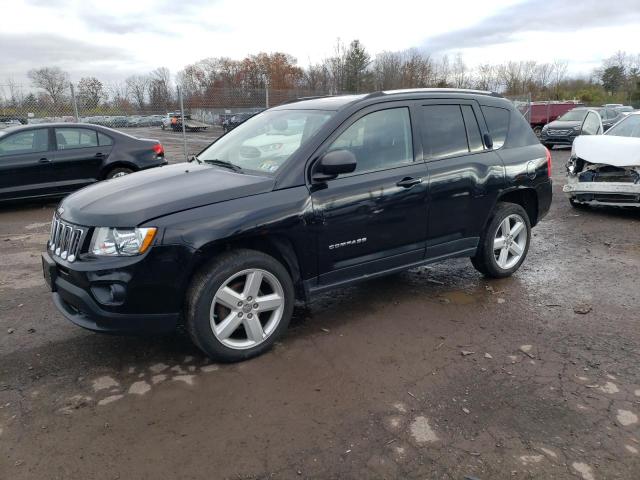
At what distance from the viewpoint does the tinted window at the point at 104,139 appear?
31.1 ft

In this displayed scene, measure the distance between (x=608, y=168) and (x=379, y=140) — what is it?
5648mm

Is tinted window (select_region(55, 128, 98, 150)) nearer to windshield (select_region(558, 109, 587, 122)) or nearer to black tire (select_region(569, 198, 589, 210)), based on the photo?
black tire (select_region(569, 198, 589, 210))

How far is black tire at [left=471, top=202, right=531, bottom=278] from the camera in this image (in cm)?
505

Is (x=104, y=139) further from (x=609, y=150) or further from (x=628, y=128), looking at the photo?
(x=628, y=128)

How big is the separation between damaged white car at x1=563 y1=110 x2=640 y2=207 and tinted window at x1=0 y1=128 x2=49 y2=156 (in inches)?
360

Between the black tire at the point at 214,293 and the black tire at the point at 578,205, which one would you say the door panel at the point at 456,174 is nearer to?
the black tire at the point at 214,293

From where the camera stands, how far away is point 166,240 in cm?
323

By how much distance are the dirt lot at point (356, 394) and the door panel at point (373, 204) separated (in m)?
0.58

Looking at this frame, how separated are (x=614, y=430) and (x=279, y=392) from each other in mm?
1966

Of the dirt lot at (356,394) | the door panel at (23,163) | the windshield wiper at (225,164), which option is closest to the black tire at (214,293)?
the dirt lot at (356,394)

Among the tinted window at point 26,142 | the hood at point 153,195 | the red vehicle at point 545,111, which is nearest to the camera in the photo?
the hood at point 153,195

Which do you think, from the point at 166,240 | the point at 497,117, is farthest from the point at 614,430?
the point at 497,117

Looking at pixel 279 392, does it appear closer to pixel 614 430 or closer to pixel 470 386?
pixel 470 386

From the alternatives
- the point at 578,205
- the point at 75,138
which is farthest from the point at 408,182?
the point at 75,138
